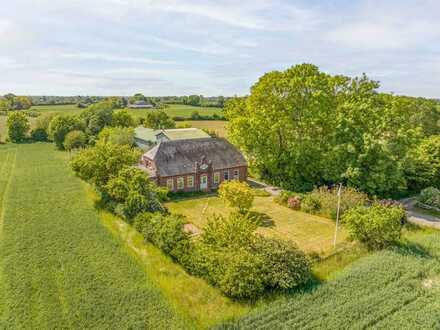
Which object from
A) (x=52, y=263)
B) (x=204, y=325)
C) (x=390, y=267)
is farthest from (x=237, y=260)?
(x=52, y=263)

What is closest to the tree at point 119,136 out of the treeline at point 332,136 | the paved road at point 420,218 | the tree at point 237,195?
the treeline at point 332,136

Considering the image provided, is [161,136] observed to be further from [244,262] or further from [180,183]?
[244,262]

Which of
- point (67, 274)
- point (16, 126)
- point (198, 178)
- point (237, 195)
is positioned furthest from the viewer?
point (16, 126)

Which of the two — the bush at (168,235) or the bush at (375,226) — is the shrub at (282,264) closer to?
the bush at (168,235)

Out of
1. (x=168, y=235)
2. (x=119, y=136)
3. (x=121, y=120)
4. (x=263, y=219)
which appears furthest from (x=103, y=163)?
(x=121, y=120)

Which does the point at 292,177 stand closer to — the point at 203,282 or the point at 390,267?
the point at 390,267
